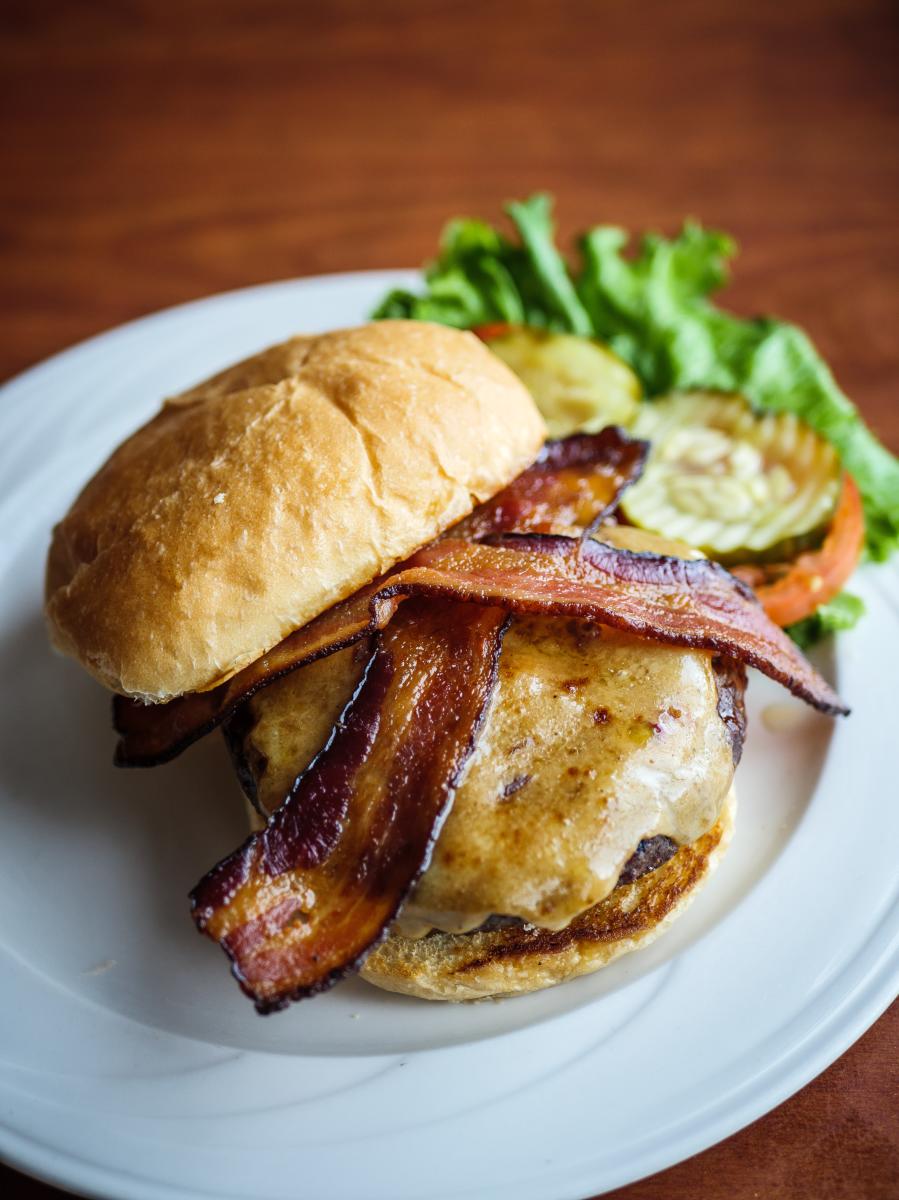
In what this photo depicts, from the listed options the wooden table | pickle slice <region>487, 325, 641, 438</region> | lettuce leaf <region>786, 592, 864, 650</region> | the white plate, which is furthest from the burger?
the wooden table

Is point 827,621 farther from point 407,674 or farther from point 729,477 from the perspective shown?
point 407,674

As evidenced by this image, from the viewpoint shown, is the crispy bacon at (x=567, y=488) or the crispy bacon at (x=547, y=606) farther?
the crispy bacon at (x=567, y=488)

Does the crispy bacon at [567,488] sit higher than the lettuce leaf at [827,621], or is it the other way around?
the crispy bacon at [567,488]

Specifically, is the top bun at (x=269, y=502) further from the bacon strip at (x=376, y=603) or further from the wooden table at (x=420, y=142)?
the wooden table at (x=420, y=142)

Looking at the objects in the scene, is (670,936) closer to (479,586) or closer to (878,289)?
(479,586)

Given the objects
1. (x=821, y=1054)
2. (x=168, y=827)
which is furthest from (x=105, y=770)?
(x=821, y=1054)

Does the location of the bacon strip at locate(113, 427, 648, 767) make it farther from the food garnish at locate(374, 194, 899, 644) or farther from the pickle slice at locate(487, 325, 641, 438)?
the pickle slice at locate(487, 325, 641, 438)

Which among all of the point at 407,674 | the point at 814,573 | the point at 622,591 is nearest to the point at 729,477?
the point at 814,573

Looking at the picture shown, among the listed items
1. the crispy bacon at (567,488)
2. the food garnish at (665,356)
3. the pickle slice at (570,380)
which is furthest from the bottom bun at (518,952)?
the pickle slice at (570,380)
